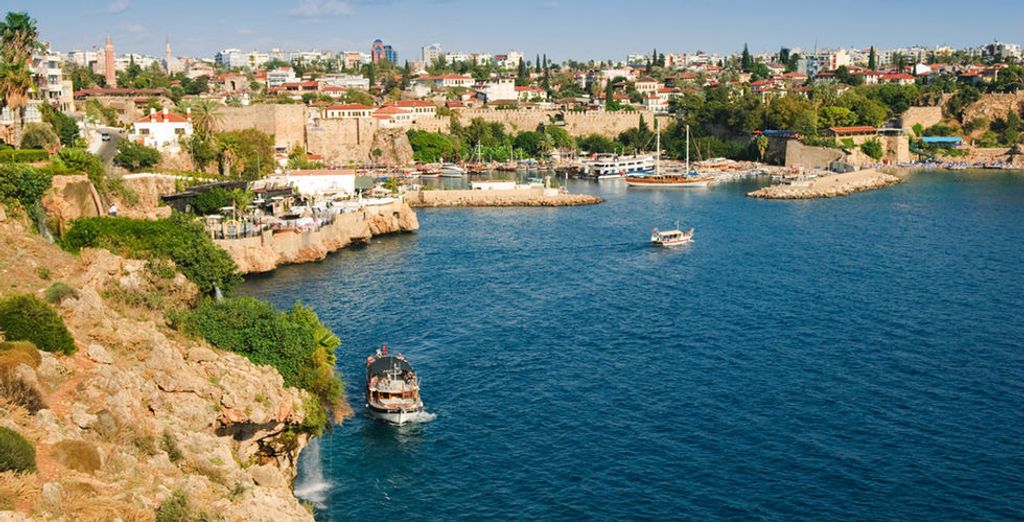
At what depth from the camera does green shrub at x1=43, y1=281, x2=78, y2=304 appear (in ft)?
58.0

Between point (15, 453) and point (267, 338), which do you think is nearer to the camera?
point (15, 453)

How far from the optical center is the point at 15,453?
486 inches

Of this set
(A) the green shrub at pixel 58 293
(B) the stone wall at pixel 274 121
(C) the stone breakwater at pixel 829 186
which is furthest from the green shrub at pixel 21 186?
(B) the stone wall at pixel 274 121

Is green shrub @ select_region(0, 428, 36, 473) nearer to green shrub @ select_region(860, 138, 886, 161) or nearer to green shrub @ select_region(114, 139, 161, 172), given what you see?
green shrub @ select_region(114, 139, 161, 172)

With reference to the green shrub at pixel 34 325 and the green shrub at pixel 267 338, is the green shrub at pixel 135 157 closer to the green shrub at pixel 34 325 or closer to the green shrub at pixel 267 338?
the green shrub at pixel 267 338

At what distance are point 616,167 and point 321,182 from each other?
1600 inches

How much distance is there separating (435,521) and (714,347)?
46.5 feet

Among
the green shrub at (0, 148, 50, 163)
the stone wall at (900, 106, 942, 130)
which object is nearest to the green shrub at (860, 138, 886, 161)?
the stone wall at (900, 106, 942, 130)

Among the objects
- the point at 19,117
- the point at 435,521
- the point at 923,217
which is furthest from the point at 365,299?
the point at 923,217

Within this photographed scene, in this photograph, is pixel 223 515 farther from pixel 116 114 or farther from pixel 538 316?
pixel 116 114

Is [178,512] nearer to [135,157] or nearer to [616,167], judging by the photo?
[135,157]

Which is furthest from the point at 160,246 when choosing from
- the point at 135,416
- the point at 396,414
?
the point at 135,416

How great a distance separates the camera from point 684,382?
27.8 m

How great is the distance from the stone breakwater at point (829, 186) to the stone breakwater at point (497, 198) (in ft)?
47.5
